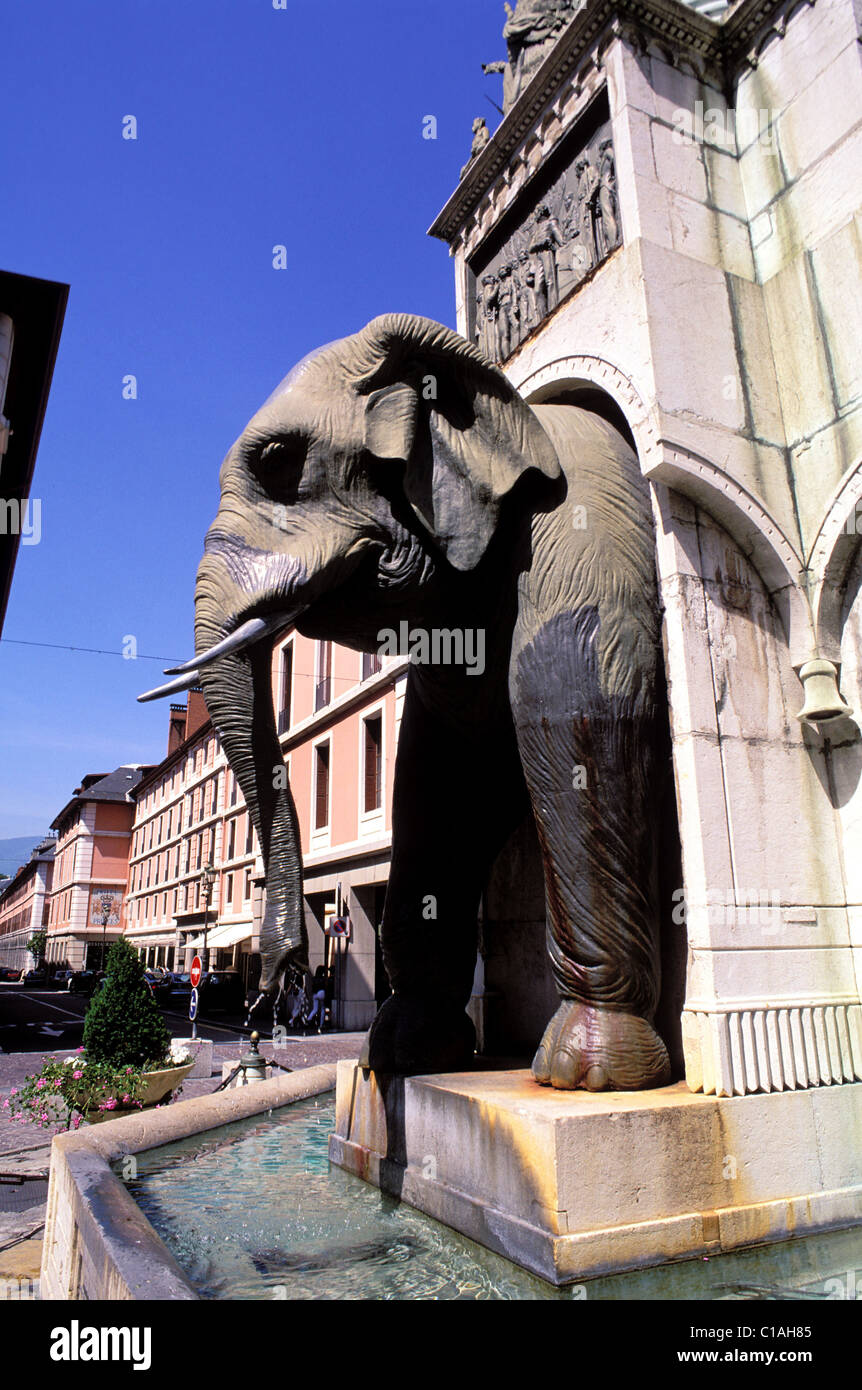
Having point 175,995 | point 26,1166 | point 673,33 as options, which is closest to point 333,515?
point 673,33

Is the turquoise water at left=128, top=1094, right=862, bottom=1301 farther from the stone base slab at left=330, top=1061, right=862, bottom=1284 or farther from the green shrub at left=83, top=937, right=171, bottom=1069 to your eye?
the green shrub at left=83, top=937, right=171, bottom=1069

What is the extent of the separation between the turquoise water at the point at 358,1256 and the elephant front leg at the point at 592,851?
63 centimetres

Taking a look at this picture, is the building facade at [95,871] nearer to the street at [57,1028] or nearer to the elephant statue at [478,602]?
the street at [57,1028]

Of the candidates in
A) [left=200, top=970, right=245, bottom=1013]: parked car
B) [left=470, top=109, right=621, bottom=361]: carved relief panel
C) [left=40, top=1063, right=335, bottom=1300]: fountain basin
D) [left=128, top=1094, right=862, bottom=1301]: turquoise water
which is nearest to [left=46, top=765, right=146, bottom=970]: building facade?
[left=200, top=970, right=245, bottom=1013]: parked car

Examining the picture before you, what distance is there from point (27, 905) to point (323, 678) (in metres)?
90.3

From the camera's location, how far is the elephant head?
3.30 meters

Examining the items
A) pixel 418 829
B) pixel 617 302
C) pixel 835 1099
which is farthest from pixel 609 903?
pixel 617 302

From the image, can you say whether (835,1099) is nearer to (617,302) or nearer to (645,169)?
(617,302)

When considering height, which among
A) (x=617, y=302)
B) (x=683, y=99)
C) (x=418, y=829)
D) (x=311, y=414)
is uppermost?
(x=683, y=99)

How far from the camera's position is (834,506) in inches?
144

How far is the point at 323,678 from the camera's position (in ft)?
91.7

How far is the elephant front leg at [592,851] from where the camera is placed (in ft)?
10.8

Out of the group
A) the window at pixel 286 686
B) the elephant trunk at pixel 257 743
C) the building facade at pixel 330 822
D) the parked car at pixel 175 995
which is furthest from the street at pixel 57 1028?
the elephant trunk at pixel 257 743
